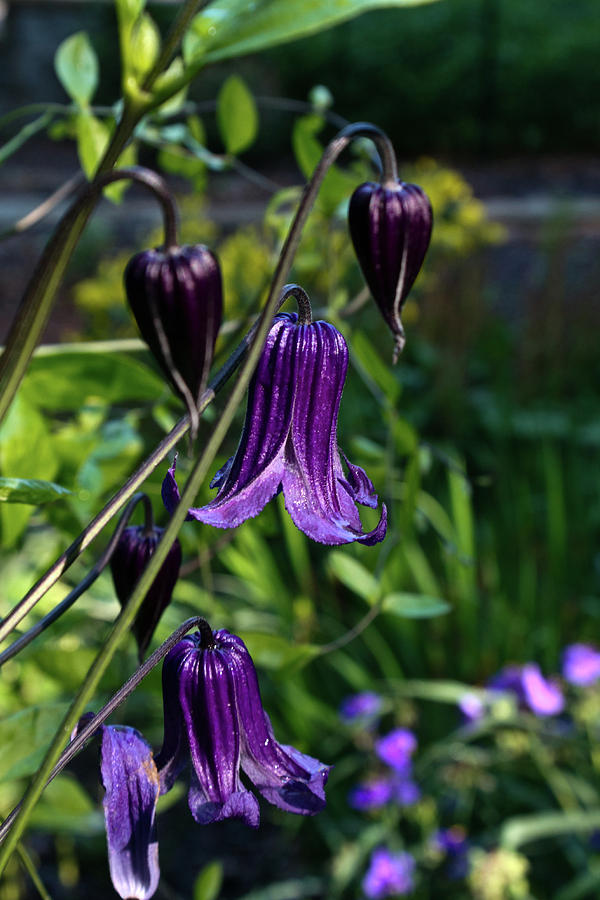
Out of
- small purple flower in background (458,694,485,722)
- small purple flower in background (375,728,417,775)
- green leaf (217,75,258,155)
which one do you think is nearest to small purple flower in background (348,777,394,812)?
small purple flower in background (375,728,417,775)

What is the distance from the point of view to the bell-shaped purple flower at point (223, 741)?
1.36ft

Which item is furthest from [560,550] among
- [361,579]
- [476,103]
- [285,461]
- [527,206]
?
[476,103]

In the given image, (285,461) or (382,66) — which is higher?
(382,66)

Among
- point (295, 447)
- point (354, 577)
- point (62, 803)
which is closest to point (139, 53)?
point (295, 447)

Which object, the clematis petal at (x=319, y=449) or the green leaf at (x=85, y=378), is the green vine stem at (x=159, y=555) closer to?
the clematis petal at (x=319, y=449)

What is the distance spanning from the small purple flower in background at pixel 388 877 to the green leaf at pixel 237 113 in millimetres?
1067

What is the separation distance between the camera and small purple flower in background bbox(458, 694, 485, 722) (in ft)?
5.09

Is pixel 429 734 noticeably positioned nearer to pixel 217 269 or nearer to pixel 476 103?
pixel 217 269

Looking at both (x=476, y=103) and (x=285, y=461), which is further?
(x=476, y=103)

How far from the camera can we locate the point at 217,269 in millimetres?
341

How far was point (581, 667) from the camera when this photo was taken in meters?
1.61

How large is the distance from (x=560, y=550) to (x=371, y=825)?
684 millimetres

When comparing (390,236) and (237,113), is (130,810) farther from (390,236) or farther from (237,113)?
(237,113)

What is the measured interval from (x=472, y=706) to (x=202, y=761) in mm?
1197
